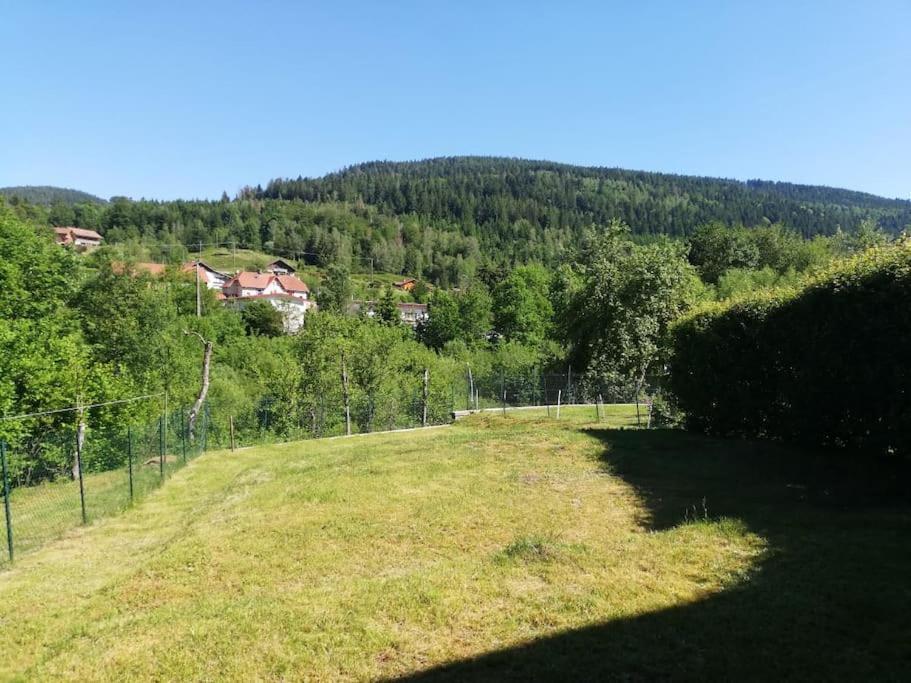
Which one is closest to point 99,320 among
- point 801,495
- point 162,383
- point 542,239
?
point 162,383

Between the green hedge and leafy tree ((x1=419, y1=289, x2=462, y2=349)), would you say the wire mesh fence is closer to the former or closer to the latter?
the green hedge

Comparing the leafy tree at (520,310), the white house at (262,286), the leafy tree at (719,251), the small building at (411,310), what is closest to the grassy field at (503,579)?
the leafy tree at (520,310)

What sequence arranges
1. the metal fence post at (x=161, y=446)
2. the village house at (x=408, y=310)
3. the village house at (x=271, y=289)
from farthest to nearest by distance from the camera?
the village house at (x=271, y=289) < the village house at (x=408, y=310) < the metal fence post at (x=161, y=446)

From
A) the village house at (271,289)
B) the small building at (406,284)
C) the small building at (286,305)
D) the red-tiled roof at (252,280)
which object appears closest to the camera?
the small building at (286,305)

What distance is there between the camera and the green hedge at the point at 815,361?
28.5 feet

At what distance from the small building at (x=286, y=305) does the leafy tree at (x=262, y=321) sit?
2.50 m

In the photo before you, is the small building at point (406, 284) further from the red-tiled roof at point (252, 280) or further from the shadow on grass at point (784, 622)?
the shadow on grass at point (784, 622)

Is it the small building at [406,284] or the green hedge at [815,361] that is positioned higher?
the small building at [406,284]

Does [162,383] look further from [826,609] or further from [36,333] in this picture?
[826,609]

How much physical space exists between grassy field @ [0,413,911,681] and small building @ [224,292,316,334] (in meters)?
64.3

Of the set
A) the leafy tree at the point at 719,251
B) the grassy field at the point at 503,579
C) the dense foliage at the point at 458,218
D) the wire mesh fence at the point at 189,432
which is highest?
the dense foliage at the point at 458,218

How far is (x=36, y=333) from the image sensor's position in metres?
22.4

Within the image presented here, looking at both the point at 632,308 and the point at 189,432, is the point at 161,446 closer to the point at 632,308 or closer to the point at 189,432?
the point at 189,432

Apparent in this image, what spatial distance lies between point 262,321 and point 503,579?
235 ft
